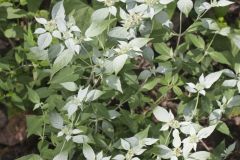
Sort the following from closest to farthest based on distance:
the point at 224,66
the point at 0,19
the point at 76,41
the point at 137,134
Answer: the point at 76,41 < the point at 137,134 < the point at 0,19 < the point at 224,66

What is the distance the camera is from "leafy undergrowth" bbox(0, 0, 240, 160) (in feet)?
5.60

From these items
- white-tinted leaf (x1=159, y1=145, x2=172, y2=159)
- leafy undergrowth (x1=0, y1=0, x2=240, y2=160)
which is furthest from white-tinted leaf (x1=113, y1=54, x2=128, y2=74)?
white-tinted leaf (x1=159, y1=145, x2=172, y2=159)

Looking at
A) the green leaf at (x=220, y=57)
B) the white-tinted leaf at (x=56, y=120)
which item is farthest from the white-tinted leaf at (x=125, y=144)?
the green leaf at (x=220, y=57)

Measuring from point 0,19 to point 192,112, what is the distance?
39.9 inches

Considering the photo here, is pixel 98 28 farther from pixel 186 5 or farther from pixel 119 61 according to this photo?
pixel 186 5

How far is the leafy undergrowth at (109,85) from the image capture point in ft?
5.60

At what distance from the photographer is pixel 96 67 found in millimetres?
1748

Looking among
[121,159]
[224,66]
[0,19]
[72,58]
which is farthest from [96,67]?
[224,66]

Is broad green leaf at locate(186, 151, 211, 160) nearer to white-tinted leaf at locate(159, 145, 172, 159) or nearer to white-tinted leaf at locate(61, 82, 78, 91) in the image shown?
white-tinted leaf at locate(159, 145, 172, 159)

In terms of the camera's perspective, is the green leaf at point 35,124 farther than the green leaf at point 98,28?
Yes

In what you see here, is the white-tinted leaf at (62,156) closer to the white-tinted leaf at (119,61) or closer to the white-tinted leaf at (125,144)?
the white-tinted leaf at (125,144)

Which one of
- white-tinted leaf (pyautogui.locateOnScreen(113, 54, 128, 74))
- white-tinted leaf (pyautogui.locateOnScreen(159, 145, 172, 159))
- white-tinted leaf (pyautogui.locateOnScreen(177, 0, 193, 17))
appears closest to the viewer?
white-tinted leaf (pyautogui.locateOnScreen(113, 54, 128, 74))

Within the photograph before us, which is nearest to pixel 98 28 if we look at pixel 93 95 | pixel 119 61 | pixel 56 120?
pixel 119 61

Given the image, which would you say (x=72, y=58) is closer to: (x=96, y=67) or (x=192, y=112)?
(x=96, y=67)
